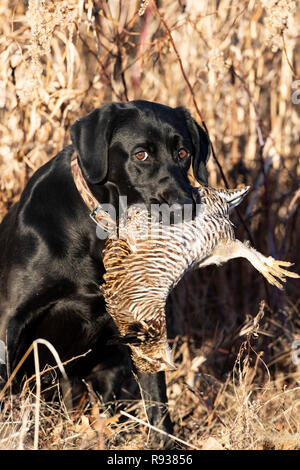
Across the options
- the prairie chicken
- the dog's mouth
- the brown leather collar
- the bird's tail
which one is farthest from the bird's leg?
the brown leather collar

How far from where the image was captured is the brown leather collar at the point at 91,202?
8.94ft

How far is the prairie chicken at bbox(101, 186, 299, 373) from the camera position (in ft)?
7.45

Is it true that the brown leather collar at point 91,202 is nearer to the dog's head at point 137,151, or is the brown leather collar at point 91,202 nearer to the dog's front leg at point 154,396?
the dog's head at point 137,151

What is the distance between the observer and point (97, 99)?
3.92 meters

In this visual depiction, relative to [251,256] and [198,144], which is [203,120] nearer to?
[198,144]

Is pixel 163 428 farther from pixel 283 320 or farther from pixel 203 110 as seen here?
pixel 203 110

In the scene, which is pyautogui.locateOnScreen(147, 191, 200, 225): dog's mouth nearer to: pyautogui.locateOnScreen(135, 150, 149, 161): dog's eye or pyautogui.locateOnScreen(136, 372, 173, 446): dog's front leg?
pyautogui.locateOnScreen(135, 150, 149, 161): dog's eye

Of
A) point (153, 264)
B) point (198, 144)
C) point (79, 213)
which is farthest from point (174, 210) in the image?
point (198, 144)

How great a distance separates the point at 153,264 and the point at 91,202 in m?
Result: 0.62

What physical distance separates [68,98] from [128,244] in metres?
1.62

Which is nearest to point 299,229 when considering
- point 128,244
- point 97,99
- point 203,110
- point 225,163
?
point 225,163

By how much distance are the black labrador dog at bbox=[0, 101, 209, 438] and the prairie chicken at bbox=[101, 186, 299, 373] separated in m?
0.32

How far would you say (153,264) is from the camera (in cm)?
228

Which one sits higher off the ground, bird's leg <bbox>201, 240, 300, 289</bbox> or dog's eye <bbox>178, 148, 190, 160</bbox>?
dog's eye <bbox>178, 148, 190, 160</bbox>
